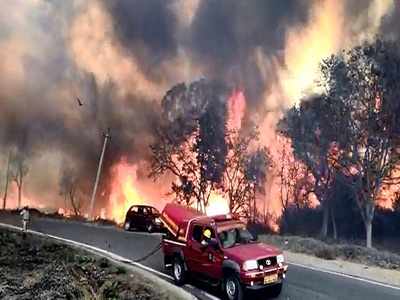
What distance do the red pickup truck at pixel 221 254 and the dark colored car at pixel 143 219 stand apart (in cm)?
1361

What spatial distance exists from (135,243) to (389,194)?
2696 cm

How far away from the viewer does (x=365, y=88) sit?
33938 mm

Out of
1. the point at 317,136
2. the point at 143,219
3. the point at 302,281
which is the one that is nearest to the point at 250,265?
the point at 302,281

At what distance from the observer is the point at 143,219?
31.0 metres

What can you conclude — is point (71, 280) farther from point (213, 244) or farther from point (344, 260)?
point (344, 260)

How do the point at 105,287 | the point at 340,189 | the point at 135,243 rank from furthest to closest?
1. the point at 340,189
2. the point at 135,243
3. the point at 105,287

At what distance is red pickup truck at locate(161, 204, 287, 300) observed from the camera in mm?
13328

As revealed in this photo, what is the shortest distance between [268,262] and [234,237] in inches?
58.0

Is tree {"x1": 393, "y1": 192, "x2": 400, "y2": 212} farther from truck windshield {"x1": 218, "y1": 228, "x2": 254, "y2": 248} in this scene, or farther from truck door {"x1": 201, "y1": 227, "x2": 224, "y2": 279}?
truck door {"x1": 201, "y1": 227, "x2": 224, "y2": 279}

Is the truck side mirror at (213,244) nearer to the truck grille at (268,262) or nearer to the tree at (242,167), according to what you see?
the truck grille at (268,262)

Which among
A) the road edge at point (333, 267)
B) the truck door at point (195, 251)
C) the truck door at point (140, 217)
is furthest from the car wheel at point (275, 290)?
the truck door at point (140, 217)

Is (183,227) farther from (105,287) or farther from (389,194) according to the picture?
(389,194)

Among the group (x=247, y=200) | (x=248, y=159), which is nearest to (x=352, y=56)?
(x=248, y=159)

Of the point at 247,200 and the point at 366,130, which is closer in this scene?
the point at 366,130
